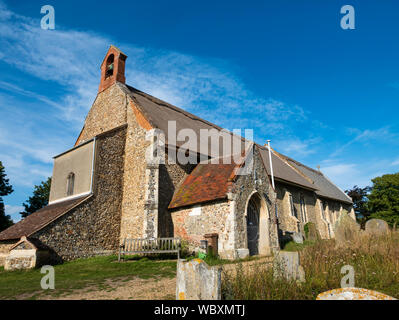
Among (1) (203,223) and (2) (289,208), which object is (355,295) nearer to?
(1) (203,223)

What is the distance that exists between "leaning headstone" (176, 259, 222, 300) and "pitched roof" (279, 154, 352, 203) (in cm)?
2466

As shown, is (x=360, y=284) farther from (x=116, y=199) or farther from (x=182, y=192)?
(x=116, y=199)

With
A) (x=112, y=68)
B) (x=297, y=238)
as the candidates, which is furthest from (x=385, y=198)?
(x=112, y=68)

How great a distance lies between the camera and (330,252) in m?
7.91

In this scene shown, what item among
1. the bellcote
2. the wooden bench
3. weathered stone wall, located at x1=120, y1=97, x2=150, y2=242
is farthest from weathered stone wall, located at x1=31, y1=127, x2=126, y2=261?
the bellcote

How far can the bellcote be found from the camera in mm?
19578

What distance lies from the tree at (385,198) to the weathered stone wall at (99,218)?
101 ft

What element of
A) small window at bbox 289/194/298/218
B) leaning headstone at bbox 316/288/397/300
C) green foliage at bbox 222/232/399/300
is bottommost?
green foliage at bbox 222/232/399/300

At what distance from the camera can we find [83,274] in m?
9.53

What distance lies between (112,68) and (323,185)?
2731cm

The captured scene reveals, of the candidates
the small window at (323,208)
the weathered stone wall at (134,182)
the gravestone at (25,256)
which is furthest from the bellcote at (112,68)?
the small window at (323,208)

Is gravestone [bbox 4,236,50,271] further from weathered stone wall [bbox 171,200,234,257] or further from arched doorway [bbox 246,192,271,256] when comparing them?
arched doorway [bbox 246,192,271,256]

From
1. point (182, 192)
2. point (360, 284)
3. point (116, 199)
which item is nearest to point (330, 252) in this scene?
point (360, 284)

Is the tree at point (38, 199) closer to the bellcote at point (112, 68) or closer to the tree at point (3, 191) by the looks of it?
the tree at point (3, 191)
